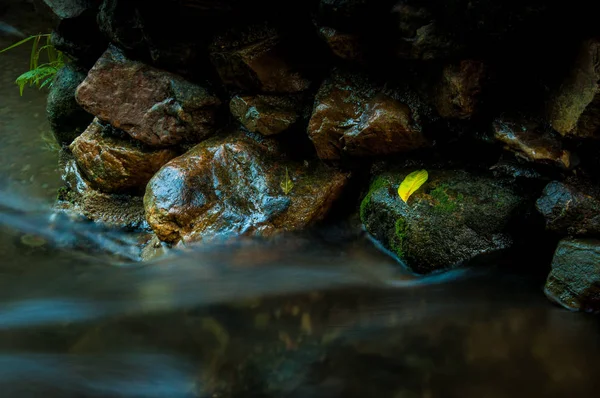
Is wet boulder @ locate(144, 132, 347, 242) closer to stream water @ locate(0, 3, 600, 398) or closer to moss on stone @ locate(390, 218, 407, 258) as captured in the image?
stream water @ locate(0, 3, 600, 398)

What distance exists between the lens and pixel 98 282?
3725 millimetres

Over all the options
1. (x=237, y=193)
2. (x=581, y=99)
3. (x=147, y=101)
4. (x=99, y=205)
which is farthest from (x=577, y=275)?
(x=99, y=205)

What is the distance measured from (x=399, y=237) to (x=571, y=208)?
111cm

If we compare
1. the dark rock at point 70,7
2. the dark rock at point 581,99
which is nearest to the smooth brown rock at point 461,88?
the dark rock at point 581,99

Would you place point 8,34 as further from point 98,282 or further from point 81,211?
point 98,282

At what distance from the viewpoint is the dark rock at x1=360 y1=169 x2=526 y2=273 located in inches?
136

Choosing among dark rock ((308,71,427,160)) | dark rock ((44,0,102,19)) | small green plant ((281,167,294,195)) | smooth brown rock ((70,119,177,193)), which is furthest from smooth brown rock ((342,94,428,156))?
dark rock ((44,0,102,19))

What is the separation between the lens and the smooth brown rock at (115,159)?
461 cm

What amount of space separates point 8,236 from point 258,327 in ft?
8.78

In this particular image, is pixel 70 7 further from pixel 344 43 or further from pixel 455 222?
pixel 455 222

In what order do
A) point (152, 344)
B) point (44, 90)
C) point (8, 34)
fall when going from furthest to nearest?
point (8, 34) → point (44, 90) → point (152, 344)

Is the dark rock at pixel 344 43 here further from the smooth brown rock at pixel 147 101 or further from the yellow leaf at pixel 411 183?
the smooth brown rock at pixel 147 101

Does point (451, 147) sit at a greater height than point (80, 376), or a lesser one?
greater

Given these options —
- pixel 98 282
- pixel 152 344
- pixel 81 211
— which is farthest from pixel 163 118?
pixel 152 344
